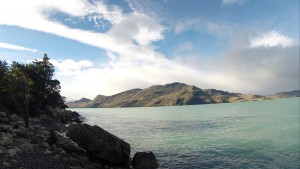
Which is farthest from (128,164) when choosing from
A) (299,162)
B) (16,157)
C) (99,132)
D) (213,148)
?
(299,162)

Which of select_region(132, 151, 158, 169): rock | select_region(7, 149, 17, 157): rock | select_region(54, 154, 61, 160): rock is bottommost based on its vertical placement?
select_region(132, 151, 158, 169): rock

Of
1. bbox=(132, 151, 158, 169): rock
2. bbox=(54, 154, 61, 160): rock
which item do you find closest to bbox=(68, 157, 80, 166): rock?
bbox=(54, 154, 61, 160): rock

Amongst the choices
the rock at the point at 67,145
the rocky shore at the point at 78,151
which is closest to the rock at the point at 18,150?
the rocky shore at the point at 78,151

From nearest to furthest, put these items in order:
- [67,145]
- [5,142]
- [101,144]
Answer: [5,142] < [101,144] < [67,145]

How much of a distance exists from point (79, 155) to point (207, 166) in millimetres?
17248

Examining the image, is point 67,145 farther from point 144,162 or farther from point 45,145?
point 144,162

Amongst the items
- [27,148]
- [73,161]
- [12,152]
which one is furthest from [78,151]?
[12,152]

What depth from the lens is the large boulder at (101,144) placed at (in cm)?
3569

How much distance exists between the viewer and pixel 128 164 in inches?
1533

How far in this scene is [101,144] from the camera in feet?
117

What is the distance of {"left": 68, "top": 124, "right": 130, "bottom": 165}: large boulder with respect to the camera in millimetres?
35688

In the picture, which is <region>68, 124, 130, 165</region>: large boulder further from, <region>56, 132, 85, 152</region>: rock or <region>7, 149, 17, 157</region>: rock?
<region>7, 149, 17, 157</region>: rock

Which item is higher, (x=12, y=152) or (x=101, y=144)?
(x=101, y=144)

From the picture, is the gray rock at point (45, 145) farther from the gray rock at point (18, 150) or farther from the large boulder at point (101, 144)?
the gray rock at point (18, 150)
